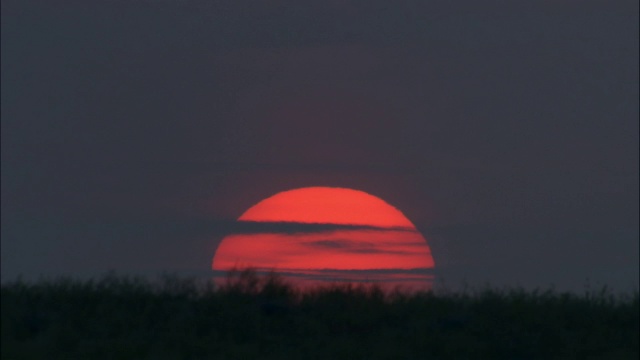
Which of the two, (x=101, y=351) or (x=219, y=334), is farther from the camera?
(x=219, y=334)

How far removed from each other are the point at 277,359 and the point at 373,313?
296cm

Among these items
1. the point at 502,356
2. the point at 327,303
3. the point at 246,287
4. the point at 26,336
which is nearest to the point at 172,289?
the point at 246,287

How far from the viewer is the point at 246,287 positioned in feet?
68.3

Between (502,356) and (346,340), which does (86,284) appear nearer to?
(346,340)

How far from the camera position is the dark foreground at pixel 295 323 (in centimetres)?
1742

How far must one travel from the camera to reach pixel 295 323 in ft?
63.2

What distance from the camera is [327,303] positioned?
20.4 m

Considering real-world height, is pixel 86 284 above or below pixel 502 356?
above

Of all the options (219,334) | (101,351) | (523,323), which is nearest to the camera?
(101,351)

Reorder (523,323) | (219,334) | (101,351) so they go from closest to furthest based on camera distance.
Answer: (101,351), (219,334), (523,323)

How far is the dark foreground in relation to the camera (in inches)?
686

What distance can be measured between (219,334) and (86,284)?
2842mm

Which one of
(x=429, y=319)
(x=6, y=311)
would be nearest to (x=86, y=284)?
(x=6, y=311)

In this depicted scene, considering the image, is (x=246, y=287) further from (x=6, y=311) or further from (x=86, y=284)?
(x=6, y=311)
